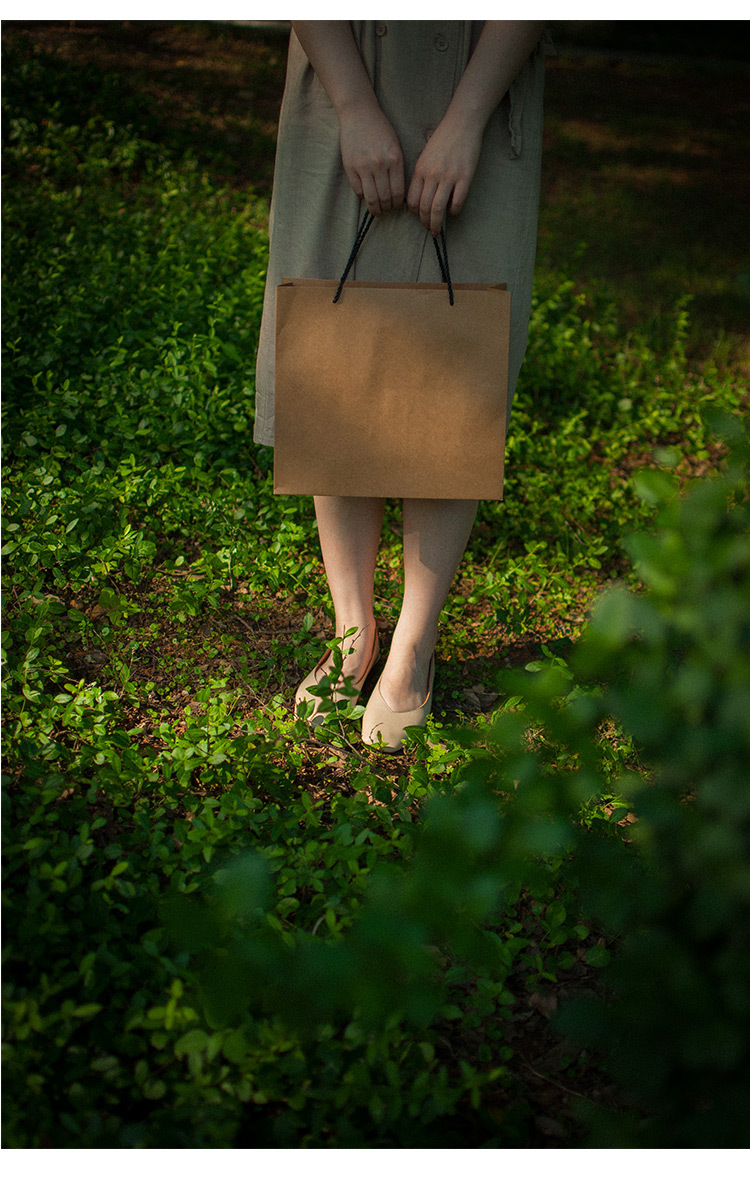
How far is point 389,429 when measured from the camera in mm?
1686

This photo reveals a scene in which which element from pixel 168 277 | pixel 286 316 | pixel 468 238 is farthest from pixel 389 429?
pixel 168 277

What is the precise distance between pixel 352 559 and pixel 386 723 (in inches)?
15.1

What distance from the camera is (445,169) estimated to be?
1627 mm

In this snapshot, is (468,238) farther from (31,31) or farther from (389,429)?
(31,31)

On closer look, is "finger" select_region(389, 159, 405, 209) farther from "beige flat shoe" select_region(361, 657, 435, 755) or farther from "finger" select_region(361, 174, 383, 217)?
"beige flat shoe" select_region(361, 657, 435, 755)

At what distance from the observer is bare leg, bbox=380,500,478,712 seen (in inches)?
76.0

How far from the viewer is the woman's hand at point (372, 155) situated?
1.62 m

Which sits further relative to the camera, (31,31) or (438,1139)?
(31,31)

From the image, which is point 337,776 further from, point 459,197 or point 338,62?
point 338,62

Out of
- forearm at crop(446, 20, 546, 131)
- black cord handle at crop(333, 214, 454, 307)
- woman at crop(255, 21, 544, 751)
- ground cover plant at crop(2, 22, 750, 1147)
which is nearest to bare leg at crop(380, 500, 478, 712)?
woman at crop(255, 21, 544, 751)

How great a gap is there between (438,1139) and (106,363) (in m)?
2.72

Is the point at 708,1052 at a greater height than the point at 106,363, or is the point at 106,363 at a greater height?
the point at 106,363

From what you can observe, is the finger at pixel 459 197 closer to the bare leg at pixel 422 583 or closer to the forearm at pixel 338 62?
the forearm at pixel 338 62

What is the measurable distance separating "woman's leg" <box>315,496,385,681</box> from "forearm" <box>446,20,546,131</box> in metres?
0.79
